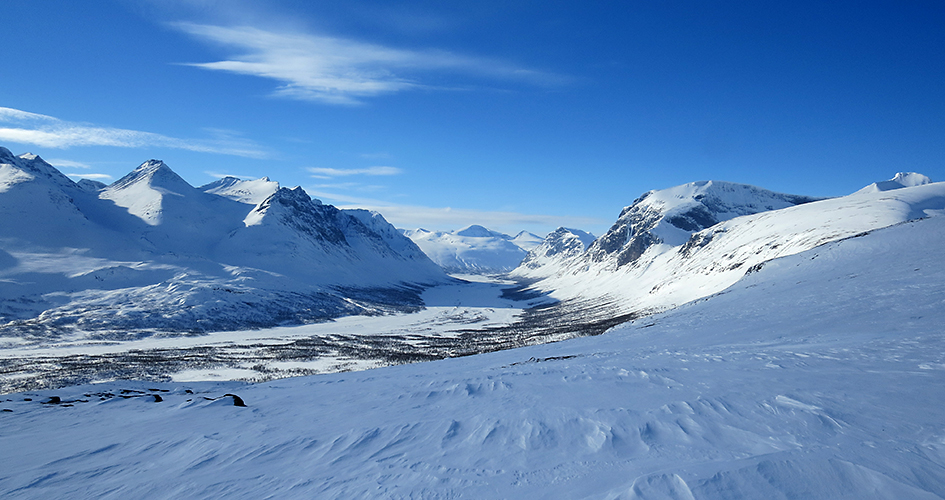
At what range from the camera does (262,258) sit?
449 feet

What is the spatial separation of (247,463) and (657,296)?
88802 millimetres

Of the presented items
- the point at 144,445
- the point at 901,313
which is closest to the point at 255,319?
the point at 144,445

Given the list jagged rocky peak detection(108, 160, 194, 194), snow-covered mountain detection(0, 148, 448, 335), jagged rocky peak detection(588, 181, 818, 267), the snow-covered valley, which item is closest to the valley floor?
the snow-covered valley

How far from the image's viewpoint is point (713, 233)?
10981 centimetres

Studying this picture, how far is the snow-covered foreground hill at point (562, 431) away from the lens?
5.86m

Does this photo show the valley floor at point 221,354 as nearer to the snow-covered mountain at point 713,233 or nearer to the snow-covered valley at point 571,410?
the snow-covered valley at point 571,410

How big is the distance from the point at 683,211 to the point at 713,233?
193 ft

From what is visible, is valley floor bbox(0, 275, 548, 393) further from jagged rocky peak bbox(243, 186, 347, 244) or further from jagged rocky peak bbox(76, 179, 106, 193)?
jagged rocky peak bbox(76, 179, 106, 193)

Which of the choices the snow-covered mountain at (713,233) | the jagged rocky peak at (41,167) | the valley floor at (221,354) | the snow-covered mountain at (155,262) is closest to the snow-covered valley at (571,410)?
the valley floor at (221,354)

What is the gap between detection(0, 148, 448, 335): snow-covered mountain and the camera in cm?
7238

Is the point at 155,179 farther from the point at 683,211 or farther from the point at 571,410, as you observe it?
the point at 683,211

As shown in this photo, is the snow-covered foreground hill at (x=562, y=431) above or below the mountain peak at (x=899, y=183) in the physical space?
below

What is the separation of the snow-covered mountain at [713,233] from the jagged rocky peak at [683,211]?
408mm

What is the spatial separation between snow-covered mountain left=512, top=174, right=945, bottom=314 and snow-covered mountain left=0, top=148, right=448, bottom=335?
246ft
